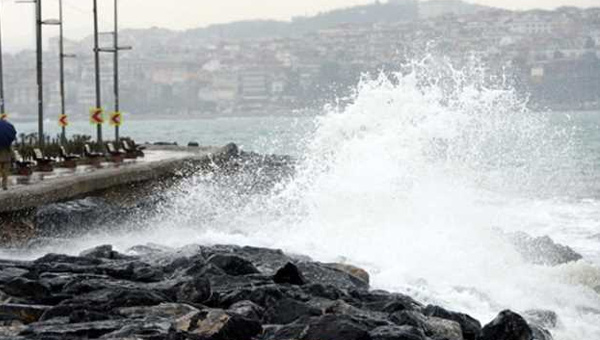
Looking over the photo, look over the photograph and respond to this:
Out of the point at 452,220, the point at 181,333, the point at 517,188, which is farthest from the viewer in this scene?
the point at 517,188

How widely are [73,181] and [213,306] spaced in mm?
12467

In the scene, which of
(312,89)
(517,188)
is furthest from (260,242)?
(312,89)

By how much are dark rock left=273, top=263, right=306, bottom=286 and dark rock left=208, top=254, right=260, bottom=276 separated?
67 centimetres

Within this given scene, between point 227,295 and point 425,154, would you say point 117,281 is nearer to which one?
point 227,295

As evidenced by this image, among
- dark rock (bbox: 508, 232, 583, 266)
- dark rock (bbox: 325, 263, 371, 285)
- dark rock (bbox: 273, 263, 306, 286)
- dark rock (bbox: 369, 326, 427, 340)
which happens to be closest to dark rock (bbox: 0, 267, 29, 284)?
dark rock (bbox: 273, 263, 306, 286)

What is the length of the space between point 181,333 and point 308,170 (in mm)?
15936

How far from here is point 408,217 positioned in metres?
20.7

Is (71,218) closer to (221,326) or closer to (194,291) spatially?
(194,291)

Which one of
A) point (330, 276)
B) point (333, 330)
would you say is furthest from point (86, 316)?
point (330, 276)

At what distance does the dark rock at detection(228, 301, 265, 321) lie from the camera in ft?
31.8

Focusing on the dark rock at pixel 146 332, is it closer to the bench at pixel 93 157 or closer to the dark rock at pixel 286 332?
the dark rock at pixel 286 332

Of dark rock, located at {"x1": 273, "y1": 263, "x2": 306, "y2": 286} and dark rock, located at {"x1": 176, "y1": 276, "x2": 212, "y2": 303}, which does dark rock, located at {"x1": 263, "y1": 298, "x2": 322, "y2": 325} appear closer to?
dark rock, located at {"x1": 176, "y1": 276, "x2": 212, "y2": 303}

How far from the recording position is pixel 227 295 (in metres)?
10.8

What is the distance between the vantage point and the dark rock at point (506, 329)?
33.3ft
